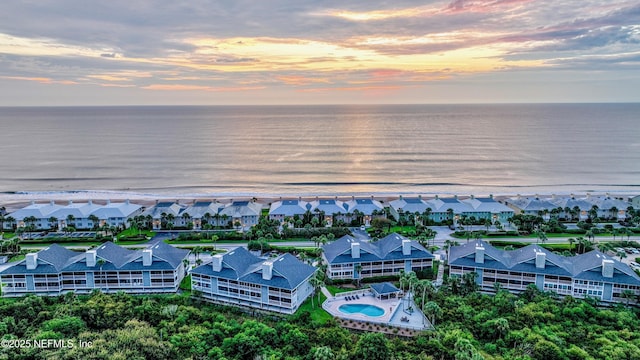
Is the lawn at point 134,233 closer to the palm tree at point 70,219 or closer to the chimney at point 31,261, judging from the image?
the palm tree at point 70,219

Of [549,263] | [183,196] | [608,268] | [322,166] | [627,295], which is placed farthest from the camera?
[322,166]

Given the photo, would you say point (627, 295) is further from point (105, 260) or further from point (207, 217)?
point (207, 217)

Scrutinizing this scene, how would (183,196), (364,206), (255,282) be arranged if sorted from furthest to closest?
(183,196) → (364,206) → (255,282)

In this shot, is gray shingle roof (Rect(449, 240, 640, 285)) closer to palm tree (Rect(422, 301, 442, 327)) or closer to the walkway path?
palm tree (Rect(422, 301, 442, 327))

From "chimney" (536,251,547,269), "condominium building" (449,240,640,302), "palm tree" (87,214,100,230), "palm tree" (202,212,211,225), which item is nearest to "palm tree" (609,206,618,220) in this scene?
"condominium building" (449,240,640,302)

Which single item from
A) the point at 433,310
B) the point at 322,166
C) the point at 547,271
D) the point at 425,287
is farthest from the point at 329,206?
the point at 322,166

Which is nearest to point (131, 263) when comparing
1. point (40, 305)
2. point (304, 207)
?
point (40, 305)

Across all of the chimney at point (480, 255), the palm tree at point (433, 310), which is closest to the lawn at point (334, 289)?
the palm tree at point (433, 310)
